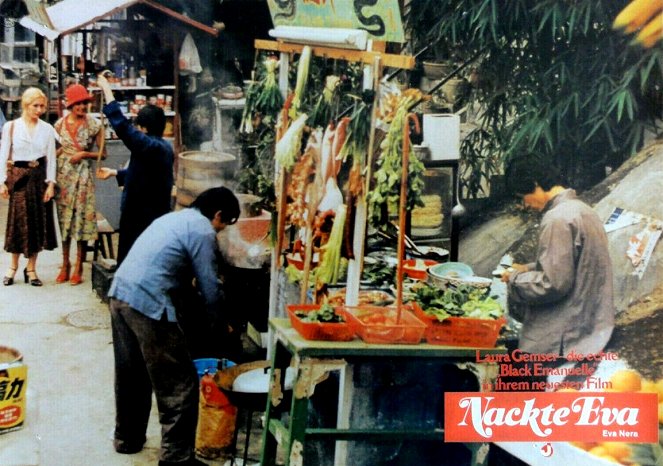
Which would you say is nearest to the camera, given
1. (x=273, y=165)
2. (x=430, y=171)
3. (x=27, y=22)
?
(x=430, y=171)

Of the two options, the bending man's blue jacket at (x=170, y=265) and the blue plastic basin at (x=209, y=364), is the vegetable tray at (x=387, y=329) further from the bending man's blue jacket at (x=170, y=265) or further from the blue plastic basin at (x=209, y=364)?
the blue plastic basin at (x=209, y=364)

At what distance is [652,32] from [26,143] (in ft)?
14.2

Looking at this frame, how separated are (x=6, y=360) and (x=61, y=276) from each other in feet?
8.48

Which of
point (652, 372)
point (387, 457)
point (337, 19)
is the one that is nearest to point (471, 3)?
point (337, 19)

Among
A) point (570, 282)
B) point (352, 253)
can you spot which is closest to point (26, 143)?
point (352, 253)

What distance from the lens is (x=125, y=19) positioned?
21.2ft

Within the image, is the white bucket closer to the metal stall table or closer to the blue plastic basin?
the metal stall table

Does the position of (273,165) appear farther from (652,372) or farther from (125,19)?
(652,372)

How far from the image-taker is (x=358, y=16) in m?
4.85

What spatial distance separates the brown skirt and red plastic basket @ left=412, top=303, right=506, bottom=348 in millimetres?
3440

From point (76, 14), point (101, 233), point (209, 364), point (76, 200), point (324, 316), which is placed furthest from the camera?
point (101, 233)

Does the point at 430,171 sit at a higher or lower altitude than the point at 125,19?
lower

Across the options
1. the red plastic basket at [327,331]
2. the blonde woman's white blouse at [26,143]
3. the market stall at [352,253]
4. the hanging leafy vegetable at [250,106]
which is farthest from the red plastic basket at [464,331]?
the blonde woman's white blouse at [26,143]

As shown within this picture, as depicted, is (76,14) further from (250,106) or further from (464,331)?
(464,331)
